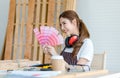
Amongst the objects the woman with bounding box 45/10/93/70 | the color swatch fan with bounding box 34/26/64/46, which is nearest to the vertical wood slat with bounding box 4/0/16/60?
the woman with bounding box 45/10/93/70

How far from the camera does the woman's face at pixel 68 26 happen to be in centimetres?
236

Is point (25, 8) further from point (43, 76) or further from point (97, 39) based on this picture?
point (43, 76)

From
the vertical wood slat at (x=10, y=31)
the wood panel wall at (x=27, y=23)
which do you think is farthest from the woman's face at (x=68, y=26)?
the vertical wood slat at (x=10, y=31)

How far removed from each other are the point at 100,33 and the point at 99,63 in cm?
137

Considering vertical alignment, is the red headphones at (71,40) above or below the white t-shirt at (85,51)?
above

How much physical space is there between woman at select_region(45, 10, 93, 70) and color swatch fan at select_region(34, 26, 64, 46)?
1.14ft

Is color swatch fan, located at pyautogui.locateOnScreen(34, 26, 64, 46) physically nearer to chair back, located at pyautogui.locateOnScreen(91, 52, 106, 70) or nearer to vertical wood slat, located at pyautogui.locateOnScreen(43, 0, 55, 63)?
chair back, located at pyautogui.locateOnScreen(91, 52, 106, 70)

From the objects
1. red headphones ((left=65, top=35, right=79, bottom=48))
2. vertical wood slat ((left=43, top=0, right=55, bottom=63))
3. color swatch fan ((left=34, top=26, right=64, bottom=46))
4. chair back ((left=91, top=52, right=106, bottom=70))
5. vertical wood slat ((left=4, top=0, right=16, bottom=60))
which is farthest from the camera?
vertical wood slat ((left=4, top=0, right=16, bottom=60))

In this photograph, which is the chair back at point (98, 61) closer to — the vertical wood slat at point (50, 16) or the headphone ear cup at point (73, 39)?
the headphone ear cup at point (73, 39)

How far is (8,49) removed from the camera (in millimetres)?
4062

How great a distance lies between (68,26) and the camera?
238 centimetres

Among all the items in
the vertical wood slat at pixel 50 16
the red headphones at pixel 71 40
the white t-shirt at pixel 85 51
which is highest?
the vertical wood slat at pixel 50 16

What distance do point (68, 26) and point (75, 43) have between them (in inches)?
6.7

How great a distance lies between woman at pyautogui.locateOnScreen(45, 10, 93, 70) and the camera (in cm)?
227
